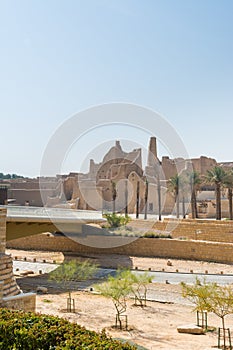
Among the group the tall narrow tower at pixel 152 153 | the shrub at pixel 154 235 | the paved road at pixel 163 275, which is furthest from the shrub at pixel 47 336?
the tall narrow tower at pixel 152 153

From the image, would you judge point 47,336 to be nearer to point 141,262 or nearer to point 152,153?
point 141,262

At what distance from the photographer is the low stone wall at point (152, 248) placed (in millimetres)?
26344

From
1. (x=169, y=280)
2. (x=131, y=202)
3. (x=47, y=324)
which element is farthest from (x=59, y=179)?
(x=47, y=324)

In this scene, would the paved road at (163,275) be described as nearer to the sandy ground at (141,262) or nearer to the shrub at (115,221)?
the sandy ground at (141,262)

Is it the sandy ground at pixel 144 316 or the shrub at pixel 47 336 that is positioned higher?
the shrub at pixel 47 336

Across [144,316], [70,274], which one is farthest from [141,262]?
[144,316]

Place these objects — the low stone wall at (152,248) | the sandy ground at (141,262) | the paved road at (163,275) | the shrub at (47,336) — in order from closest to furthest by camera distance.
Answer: the shrub at (47,336) < the paved road at (163,275) < the sandy ground at (141,262) < the low stone wall at (152,248)

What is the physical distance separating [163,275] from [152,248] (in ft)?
19.9

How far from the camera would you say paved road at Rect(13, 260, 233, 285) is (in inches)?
840

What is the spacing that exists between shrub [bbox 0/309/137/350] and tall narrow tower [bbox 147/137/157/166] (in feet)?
172

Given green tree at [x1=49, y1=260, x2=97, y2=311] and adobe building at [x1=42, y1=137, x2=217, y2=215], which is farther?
adobe building at [x1=42, y1=137, x2=217, y2=215]

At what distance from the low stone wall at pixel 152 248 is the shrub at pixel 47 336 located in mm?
20590

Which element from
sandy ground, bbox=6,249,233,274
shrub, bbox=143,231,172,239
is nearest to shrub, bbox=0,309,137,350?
sandy ground, bbox=6,249,233,274

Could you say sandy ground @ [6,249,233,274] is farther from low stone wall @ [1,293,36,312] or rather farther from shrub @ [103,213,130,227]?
low stone wall @ [1,293,36,312]
